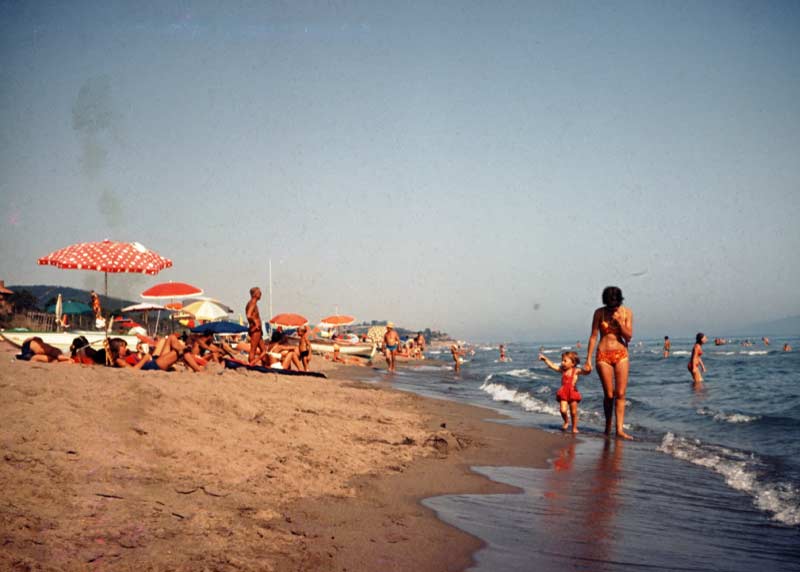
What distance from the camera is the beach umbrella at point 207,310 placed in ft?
77.8

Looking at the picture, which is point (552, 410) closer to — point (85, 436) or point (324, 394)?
point (324, 394)

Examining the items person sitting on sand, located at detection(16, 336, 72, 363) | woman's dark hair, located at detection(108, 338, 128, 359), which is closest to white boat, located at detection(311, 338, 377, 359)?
woman's dark hair, located at detection(108, 338, 128, 359)

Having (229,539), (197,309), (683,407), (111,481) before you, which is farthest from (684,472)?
(197,309)

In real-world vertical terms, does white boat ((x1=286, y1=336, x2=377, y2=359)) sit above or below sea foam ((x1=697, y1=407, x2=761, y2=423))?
below

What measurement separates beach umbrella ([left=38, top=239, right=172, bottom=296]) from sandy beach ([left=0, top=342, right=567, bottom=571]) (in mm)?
5651

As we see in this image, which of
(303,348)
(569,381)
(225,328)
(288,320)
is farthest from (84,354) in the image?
(288,320)

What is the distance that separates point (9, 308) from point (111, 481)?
2688cm

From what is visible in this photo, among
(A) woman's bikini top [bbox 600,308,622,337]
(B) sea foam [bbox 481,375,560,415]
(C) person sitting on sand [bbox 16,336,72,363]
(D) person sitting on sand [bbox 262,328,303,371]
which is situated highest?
(A) woman's bikini top [bbox 600,308,622,337]

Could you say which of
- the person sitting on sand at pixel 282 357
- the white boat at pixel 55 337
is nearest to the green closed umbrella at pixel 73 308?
the white boat at pixel 55 337

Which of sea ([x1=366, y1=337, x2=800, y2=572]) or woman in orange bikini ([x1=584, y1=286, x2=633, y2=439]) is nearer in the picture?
sea ([x1=366, y1=337, x2=800, y2=572])

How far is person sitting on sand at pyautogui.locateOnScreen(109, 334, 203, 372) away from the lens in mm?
9523

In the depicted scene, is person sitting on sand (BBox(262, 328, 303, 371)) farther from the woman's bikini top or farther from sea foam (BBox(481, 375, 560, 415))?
the woman's bikini top

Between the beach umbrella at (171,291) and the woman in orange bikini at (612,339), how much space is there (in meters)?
14.2

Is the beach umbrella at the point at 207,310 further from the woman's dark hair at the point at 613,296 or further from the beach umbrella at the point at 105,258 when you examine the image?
the woman's dark hair at the point at 613,296
